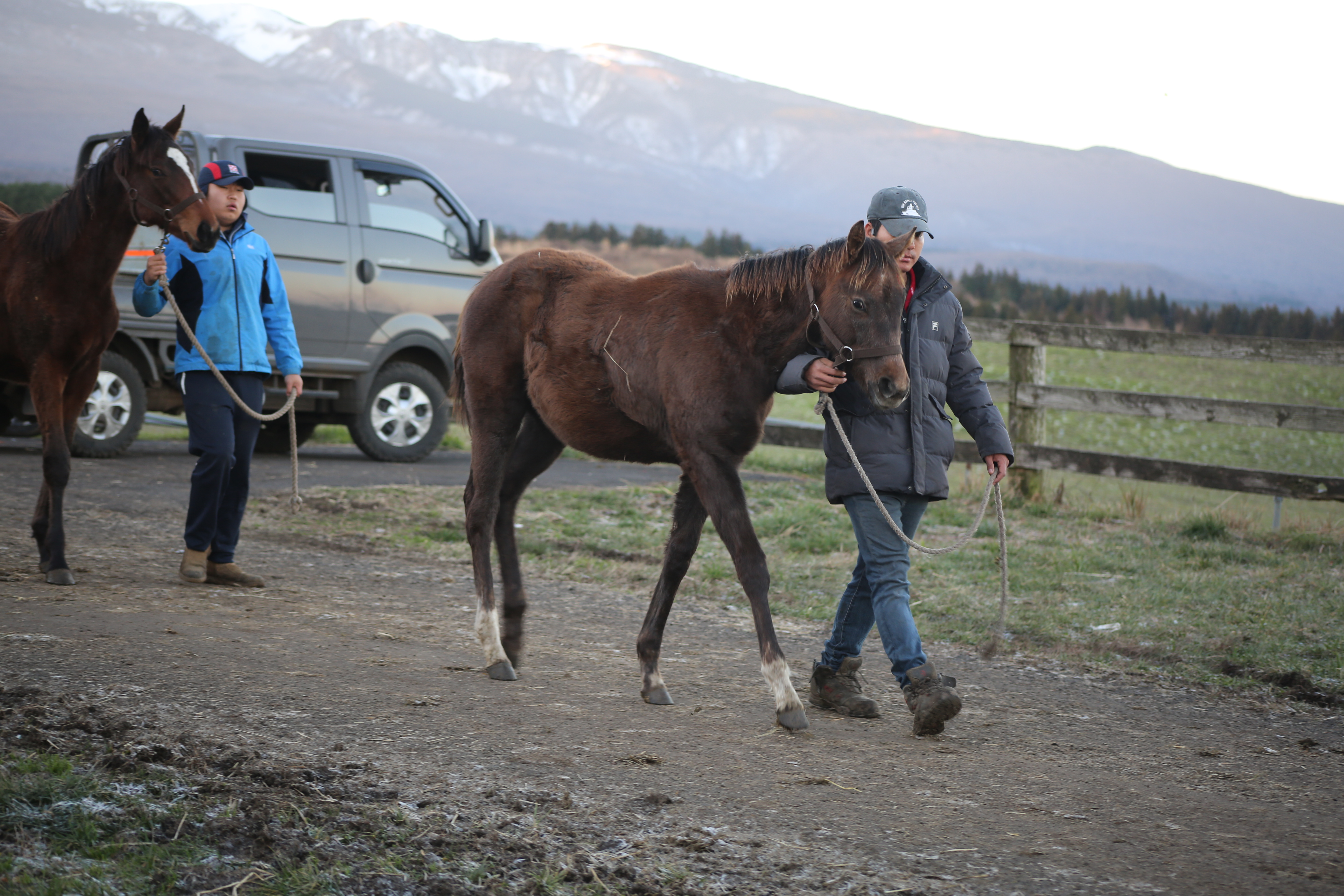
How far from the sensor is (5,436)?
1076 centimetres

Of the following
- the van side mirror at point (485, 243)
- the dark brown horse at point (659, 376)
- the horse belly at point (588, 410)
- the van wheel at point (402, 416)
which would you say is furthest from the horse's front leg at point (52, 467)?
the van side mirror at point (485, 243)

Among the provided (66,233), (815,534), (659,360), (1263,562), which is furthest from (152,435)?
(1263,562)

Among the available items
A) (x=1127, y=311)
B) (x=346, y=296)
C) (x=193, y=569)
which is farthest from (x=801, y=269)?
(x=1127, y=311)

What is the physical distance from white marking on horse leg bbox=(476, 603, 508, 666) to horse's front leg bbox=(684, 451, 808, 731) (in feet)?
3.79

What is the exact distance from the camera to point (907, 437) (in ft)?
12.9

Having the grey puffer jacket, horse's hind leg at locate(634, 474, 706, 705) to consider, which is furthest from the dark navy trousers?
the grey puffer jacket

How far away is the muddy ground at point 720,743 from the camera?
2730mm

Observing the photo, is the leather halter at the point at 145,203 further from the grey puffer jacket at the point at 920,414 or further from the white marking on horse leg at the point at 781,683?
the white marking on horse leg at the point at 781,683

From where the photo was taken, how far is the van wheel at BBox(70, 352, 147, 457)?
9.35 m

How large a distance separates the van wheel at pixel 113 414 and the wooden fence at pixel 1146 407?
7.34 meters

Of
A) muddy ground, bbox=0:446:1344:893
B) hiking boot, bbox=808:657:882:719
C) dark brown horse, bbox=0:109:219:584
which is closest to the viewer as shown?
muddy ground, bbox=0:446:1344:893

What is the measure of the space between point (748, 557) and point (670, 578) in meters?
0.48

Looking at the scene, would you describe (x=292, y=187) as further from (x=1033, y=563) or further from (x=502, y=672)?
(x=1033, y=563)

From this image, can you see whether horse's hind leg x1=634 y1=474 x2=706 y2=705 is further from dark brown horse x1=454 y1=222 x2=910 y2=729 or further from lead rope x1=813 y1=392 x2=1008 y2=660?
lead rope x1=813 y1=392 x2=1008 y2=660
